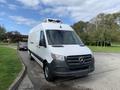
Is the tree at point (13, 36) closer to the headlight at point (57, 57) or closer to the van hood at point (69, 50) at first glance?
the van hood at point (69, 50)

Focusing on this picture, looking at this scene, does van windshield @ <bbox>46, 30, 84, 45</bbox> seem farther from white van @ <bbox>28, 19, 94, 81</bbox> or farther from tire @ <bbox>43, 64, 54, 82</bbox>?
tire @ <bbox>43, 64, 54, 82</bbox>

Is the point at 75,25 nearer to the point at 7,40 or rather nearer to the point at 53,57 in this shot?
the point at 7,40

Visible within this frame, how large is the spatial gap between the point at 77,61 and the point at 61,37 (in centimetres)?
193

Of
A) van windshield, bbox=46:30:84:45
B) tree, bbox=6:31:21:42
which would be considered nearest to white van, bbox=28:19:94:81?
van windshield, bbox=46:30:84:45

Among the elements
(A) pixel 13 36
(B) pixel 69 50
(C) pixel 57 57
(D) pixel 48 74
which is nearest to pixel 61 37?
(B) pixel 69 50

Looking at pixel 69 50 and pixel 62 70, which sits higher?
pixel 69 50

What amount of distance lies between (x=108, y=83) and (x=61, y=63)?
2189 millimetres

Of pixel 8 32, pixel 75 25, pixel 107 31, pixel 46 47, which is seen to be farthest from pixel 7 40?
pixel 46 47

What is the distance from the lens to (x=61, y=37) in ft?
30.0

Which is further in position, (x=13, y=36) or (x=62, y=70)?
(x=13, y=36)

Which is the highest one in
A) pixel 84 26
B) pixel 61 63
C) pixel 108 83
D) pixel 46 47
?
pixel 84 26

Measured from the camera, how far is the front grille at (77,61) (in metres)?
7.55

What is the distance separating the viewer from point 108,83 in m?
7.86

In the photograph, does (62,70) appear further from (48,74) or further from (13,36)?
(13,36)
